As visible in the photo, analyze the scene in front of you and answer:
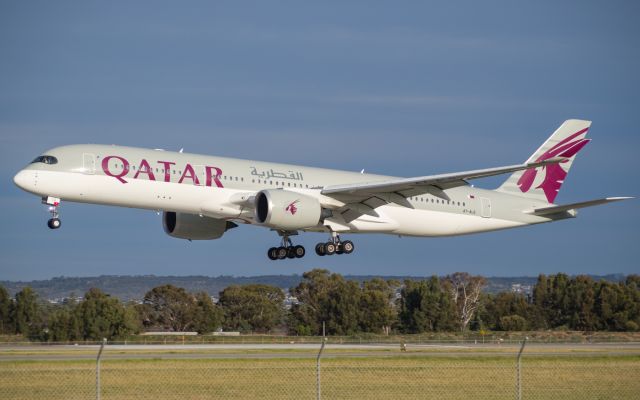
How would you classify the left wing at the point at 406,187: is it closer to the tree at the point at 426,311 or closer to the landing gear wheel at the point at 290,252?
the landing gear wheel at the point at 290,252

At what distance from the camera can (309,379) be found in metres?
34.9

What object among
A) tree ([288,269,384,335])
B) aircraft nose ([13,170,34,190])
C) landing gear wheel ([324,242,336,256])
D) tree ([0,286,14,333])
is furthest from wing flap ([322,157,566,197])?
tree ([0,286,14,333])

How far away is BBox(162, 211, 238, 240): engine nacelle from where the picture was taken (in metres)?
56.9

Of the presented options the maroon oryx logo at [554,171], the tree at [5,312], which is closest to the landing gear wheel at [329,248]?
the maroon oryx logo at [554,171]

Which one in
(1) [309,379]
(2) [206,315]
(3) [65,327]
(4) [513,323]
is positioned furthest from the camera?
(2) [206,315]

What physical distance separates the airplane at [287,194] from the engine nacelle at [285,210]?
0.05 meters

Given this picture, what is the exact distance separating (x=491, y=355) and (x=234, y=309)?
189 ft

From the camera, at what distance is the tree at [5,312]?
3509 inches

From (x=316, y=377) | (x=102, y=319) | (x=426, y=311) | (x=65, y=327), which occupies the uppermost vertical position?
(x=426, y=311)

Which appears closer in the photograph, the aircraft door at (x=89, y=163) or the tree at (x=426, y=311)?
the aircraft door at (x=89, y=163)

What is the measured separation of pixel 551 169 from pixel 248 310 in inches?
1724

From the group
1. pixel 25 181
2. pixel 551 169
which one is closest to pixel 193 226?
pixel 25 181

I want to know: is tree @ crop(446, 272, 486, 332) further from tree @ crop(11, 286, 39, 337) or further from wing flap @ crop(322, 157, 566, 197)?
wing flap @ crop(322, 157, 566, 197)

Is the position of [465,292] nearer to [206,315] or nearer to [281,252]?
[206,315]
